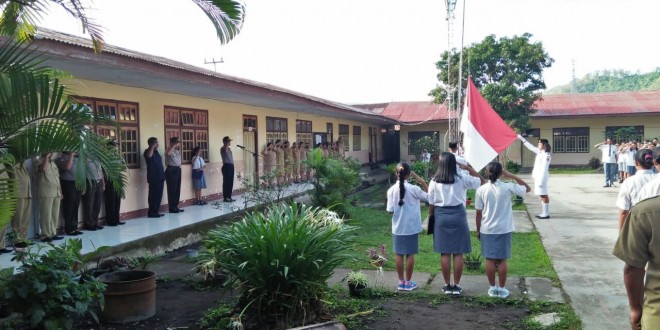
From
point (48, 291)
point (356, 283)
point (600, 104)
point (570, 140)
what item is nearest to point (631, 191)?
point (356, 283)

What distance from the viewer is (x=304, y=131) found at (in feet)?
63.1

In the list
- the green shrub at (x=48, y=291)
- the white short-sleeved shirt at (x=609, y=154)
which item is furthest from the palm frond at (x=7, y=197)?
the white short-sleeved shirt at (x=609, y=154)

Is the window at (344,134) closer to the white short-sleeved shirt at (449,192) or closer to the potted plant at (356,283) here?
the white short-sleeved shirt at (449,192)

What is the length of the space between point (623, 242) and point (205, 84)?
26.5 ft

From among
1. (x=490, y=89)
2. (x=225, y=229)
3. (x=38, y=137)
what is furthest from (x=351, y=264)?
(x=490, y=89)

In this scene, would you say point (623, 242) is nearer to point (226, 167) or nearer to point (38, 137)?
point (38, 137)

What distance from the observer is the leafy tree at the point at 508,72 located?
2364 centimetres

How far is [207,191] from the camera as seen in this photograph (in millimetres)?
12562

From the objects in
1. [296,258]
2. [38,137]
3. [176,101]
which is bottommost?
[296,258]

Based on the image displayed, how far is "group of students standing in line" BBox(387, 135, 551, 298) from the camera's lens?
5520 millimetres

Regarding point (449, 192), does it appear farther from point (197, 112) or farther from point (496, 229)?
point (197, 112)

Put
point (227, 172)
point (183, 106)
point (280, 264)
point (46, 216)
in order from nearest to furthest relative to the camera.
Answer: point (280, 264) → point (46, 216) → point (183, 106) → point (227, 172)

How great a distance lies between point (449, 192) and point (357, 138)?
65.9 feet

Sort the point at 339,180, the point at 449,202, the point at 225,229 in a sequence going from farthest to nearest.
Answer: the point at 339,180 → the point at 449,202 → the point at 225,229
